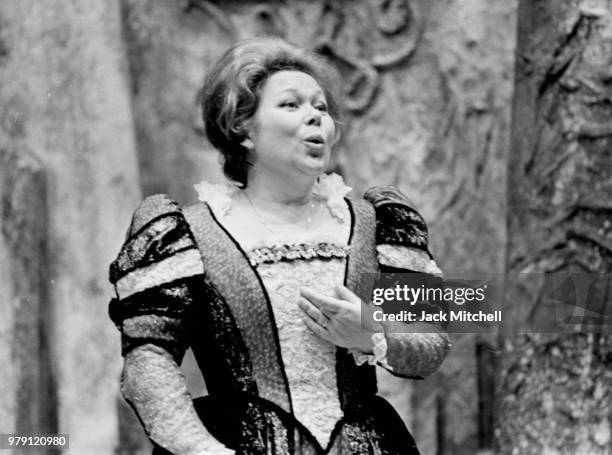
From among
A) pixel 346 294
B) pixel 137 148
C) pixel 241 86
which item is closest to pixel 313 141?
pixel 241 86

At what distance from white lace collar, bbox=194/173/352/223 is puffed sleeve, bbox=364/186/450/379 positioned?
5cm

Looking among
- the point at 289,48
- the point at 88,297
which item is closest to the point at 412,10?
the point at 88,297

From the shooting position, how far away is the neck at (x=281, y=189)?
2111 millimetres

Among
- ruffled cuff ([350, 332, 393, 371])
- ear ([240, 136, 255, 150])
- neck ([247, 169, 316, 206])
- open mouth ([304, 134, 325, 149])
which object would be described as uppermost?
ear ([240, 136, 255, 150])

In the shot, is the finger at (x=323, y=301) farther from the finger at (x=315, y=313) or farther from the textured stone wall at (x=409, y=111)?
the textured stone wall at (x=409, y=111)

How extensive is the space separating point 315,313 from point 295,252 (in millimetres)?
105

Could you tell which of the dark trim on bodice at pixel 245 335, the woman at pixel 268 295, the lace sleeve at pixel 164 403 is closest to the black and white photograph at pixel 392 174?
the woman at pixel 268 295

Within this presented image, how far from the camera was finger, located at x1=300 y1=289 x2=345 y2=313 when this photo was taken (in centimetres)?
197

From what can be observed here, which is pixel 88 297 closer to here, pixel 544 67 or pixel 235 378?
pixel 544 67

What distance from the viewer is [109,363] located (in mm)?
3664

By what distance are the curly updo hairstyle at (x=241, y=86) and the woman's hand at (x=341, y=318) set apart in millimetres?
283

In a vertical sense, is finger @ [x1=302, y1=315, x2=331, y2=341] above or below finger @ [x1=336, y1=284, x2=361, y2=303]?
below

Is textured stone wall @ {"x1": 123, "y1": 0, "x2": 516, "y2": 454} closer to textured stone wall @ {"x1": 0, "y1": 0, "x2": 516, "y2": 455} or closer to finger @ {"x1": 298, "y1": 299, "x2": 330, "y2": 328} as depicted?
textured stone wall @ {"x1": 0, "y1": 0, "x2": 516, "y2": 455}

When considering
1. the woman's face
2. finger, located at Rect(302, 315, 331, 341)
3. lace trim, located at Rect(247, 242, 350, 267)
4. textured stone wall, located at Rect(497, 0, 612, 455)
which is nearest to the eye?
the woman's face
